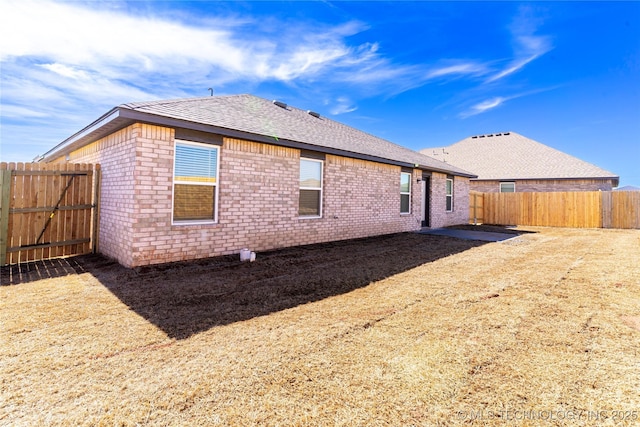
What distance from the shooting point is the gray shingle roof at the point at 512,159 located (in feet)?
66.8

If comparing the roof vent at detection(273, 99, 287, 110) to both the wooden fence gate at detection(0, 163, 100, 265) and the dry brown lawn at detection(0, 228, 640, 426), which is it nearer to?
the wooden fence gate at detection(0, 163, 100, 265)

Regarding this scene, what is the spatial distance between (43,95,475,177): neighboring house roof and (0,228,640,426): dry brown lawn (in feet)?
9.77

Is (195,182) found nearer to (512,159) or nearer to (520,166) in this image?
(520,166)

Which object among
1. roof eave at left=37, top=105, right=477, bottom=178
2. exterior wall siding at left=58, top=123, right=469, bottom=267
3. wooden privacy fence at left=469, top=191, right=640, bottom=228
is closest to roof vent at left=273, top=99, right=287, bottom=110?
exterior wall siding at left=58, top=123, right=469, bottom=267

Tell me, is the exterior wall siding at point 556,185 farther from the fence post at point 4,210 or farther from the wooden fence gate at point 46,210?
the fence post at point 4,210

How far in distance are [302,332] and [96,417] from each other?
A: 1.81 metres

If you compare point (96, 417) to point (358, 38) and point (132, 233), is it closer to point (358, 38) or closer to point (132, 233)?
point (132, 233)

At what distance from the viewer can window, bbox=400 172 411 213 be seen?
1274 cm

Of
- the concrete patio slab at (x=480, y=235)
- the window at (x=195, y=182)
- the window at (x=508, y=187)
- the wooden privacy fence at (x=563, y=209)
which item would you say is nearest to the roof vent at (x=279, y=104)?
the window at (x=195, y=182)

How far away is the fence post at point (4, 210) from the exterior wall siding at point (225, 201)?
159 cm

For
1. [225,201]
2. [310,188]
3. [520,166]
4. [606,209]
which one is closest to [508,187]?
[520,166]

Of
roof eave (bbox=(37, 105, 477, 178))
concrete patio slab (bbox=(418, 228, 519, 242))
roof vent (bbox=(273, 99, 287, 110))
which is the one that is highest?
roof vent (bbox=(273, 99, 287, 110))

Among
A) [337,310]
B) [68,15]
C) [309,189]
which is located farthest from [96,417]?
[68,15]

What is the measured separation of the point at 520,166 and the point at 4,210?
2760cm
